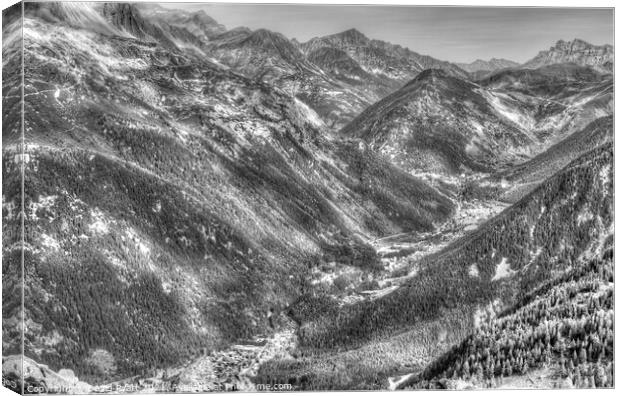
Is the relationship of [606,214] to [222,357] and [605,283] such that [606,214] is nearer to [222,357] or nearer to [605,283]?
[605,283]

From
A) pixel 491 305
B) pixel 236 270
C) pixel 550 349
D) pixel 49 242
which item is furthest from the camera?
pixel 236 270

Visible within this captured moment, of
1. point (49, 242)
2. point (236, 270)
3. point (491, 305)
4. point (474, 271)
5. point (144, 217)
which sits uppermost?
point (144, 217)

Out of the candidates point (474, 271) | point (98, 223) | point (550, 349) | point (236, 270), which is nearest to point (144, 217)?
point (98, 223)

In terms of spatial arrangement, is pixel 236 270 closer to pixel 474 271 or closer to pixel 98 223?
pixel 98 223

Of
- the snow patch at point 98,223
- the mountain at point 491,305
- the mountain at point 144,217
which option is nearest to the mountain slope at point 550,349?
the mountain at point 491,305

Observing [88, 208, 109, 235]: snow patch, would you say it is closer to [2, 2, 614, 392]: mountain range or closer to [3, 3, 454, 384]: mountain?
[3, 3, 454, 384]: mountain

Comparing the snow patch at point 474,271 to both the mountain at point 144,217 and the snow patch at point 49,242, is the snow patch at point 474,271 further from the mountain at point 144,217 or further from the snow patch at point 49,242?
the snow patch at point 49,242

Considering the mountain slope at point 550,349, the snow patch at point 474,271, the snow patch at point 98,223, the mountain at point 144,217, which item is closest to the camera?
the mountain slope at point 550,349
